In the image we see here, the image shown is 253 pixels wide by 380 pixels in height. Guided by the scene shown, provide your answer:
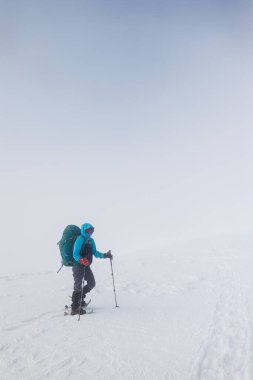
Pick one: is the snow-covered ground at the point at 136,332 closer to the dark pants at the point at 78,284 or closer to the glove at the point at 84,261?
the dark pants at the point at 78,284

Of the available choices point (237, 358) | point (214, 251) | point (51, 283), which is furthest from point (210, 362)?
point (214, 251)

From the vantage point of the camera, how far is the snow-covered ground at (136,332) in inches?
239

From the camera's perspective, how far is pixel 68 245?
9.72 m

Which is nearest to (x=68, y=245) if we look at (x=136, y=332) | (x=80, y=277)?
(x=80, y=277)

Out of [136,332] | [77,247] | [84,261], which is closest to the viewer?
[136,332]

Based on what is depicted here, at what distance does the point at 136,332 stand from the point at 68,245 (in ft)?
10.3

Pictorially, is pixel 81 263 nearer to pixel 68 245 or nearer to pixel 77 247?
pixel 77 247

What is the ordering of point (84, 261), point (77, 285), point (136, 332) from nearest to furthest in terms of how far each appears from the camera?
point (136, 332)
point (84, 261)
point (77, 285)

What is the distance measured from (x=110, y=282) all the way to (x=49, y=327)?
627 centimetres

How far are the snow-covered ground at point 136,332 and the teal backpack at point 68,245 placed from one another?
149 cm

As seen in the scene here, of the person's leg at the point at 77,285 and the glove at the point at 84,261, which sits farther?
the person's leg at the point at 77,285

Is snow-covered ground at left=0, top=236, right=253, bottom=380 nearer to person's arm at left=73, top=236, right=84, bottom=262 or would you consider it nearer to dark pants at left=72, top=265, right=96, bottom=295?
dark pants at left=72, top=265, right=96, bottom=295

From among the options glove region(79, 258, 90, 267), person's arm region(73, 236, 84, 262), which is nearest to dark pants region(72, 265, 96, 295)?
glove region(79, 258, 90, 267)

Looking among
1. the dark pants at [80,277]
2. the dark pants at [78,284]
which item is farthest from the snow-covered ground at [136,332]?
the dark pants at [80,277]
